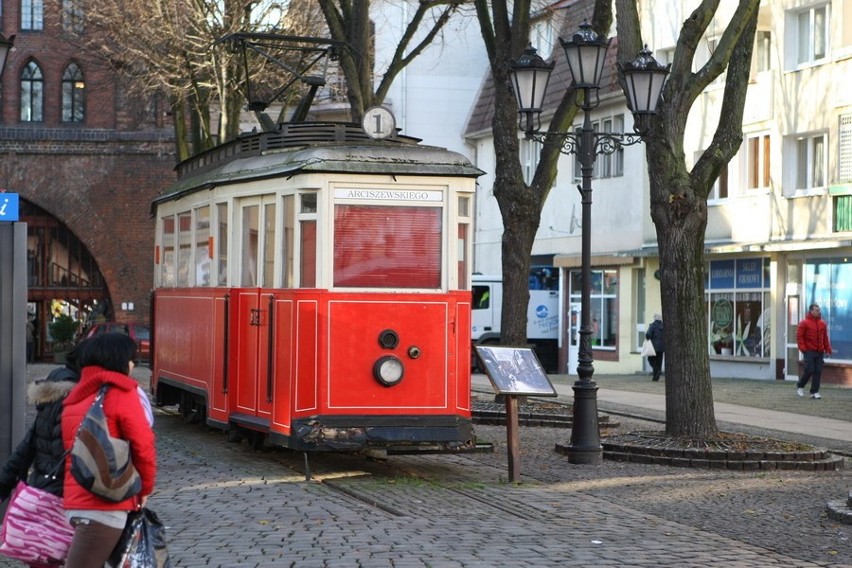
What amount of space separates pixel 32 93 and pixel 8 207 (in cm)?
4508

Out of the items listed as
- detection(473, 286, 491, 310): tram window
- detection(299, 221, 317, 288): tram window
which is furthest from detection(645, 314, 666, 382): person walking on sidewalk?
detection(299, 221, 317, 288): tram window

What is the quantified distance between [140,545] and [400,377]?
24.1 feet

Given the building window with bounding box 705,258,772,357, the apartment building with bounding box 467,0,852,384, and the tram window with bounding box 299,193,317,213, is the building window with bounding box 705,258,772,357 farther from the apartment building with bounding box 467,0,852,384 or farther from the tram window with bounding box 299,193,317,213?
the tram window with bounding box 299,193,317,213

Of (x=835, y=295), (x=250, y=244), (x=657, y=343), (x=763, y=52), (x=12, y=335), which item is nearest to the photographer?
(x=12, y=335)

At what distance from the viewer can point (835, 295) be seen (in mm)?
35281

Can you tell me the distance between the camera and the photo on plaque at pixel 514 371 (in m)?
13.8

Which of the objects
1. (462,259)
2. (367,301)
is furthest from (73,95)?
(367,301)

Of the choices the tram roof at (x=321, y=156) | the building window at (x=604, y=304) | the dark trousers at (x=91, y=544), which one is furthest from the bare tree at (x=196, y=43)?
the dark trousers at (x=91, y=544)

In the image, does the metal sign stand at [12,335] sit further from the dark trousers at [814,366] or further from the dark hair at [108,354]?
the dark trousers at [814,366]

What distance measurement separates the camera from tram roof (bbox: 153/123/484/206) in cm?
1399

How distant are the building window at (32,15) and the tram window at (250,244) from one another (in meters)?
40.8

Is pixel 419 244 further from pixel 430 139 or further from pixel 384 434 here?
pixel 430 139

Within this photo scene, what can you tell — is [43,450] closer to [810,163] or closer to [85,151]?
[810,163]

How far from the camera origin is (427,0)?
1003 inches
